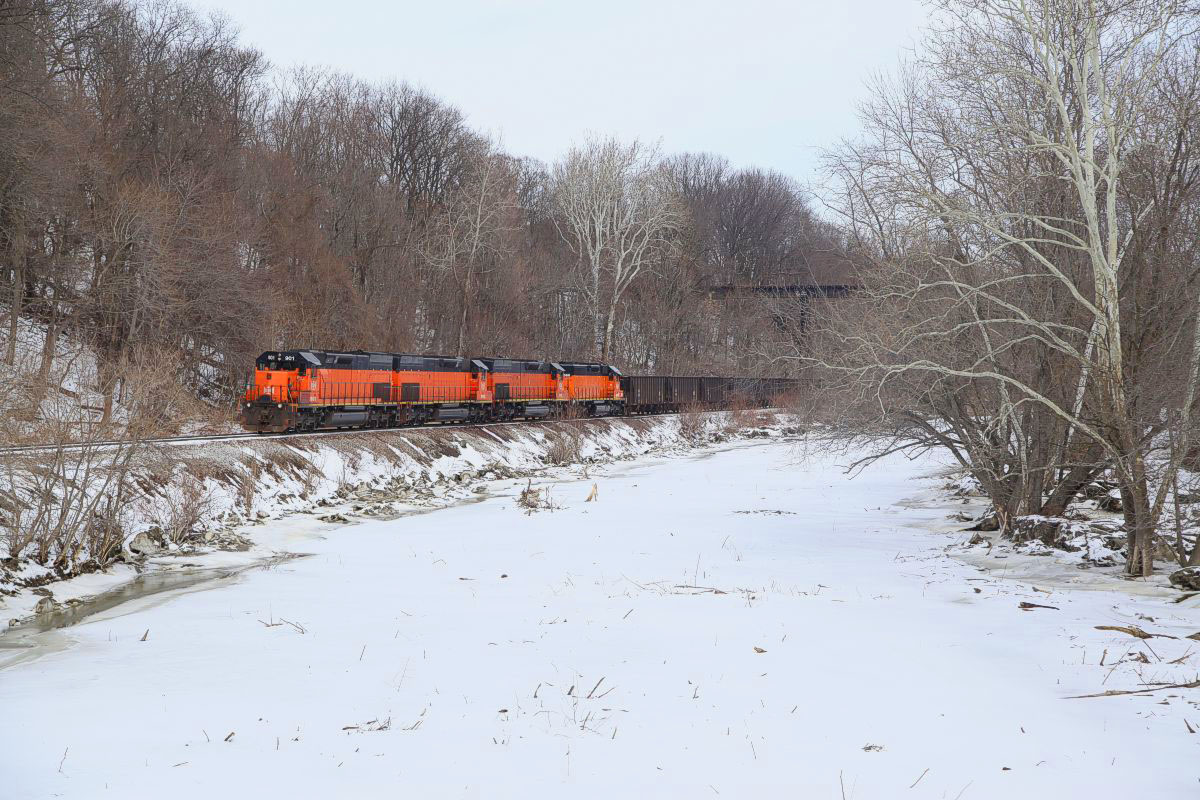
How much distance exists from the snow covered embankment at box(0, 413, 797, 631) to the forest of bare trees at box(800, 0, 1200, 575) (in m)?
12.4

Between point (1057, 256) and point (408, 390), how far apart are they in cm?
2256

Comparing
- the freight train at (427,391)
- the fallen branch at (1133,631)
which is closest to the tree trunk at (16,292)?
the freight train at (427,391)

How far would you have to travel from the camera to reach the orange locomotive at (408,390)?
86.9ft

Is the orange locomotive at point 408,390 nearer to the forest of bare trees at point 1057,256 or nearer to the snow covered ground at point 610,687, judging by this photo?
the snow covered ground at point 610,687

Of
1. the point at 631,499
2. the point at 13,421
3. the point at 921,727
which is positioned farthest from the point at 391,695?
the point at 631,499

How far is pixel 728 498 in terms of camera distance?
26.3m

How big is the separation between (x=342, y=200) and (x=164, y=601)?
3597cm

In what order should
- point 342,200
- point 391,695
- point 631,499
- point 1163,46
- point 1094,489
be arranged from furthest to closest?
1. point 342,200
2. point 631,499
3. point 1094,489
4. point 1163,46
5. point 391,695

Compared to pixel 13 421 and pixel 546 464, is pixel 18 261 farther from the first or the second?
pixel 546 464

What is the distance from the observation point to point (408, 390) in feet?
106

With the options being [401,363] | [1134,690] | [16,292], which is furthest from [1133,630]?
[16,292]

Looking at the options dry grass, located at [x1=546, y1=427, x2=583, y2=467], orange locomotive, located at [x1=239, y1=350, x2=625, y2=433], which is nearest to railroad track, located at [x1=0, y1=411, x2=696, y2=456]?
orange locomotive, located at [x1=239, y1=350, x2=625, y2=433]

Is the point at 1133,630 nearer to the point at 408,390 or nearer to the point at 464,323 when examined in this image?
the point at 408,390

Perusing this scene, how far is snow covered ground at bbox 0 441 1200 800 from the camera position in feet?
22.0
